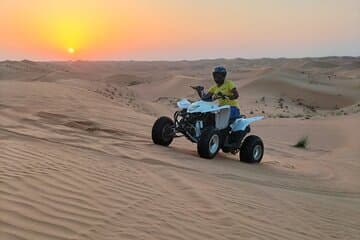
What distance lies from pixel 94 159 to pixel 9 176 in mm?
1824

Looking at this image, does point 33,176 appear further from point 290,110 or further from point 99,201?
point 290,110

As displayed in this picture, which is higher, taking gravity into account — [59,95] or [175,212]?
[59,95]

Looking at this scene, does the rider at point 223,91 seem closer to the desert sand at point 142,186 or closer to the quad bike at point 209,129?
the quad bike at point 209,129

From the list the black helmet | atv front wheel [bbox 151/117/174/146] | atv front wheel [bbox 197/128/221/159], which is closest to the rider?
the black helmet

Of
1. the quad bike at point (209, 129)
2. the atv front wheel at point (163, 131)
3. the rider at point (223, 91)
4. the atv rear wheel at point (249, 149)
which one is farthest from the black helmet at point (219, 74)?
the atv rear wheel at point (249, 149)

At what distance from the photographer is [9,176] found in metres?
5.24

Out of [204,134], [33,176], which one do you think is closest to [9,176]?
[33,176]

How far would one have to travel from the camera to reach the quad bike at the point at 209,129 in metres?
8.54

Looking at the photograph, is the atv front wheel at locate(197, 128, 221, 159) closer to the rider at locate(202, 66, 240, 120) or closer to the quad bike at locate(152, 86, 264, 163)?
the quad bike at locate(152, 86, 264, 163)

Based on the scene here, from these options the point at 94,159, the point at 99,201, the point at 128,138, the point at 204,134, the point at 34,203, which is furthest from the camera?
the point at 128,138

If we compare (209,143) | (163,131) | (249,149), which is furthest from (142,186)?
(249,149)

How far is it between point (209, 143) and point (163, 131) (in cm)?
109

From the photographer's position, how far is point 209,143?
8477mm

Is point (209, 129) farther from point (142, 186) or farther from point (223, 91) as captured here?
point (142, 186)
